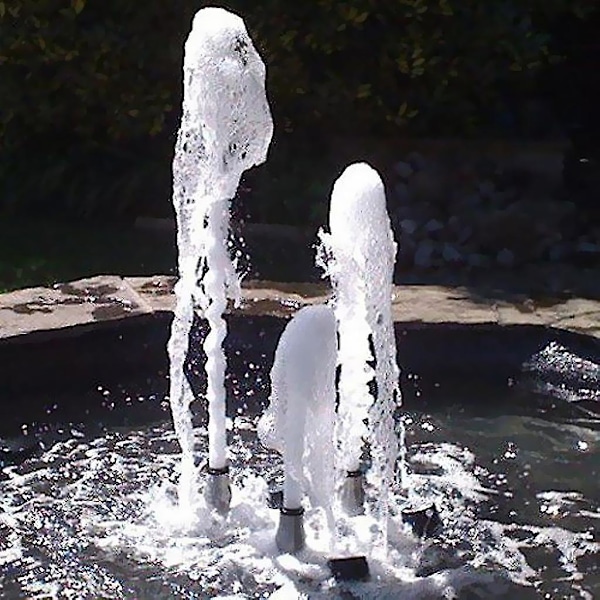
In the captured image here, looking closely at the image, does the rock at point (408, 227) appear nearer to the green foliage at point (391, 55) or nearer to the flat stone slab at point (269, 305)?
the green foliage at point (391, 55)

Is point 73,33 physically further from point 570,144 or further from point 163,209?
point 570,144

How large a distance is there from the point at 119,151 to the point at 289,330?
15.8 ft

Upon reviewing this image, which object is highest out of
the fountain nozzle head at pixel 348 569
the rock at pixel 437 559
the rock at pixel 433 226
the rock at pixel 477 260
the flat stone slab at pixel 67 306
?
the rock at pixel 433 226

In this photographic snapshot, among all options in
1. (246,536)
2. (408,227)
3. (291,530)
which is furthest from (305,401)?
(408,227)

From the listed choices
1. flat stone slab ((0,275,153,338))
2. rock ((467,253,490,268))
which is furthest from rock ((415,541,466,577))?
rock ((467,253,490,268))

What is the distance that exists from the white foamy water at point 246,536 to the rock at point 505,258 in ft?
7.85

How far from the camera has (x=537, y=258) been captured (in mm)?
7066

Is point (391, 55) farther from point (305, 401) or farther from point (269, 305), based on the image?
point (305, 401)

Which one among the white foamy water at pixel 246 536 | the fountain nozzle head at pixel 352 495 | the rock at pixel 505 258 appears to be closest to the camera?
the white foamy water at pixel 246 536

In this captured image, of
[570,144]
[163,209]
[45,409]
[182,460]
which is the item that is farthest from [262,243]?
[182,460]

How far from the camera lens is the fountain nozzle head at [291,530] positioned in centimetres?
367

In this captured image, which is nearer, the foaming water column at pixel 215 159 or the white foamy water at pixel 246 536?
the white foamy water at pixel 246 536

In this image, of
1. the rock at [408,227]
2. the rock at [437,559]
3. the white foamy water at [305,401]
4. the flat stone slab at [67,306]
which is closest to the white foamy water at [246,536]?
the rock at [437,559]

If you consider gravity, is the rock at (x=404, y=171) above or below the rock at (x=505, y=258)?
above
